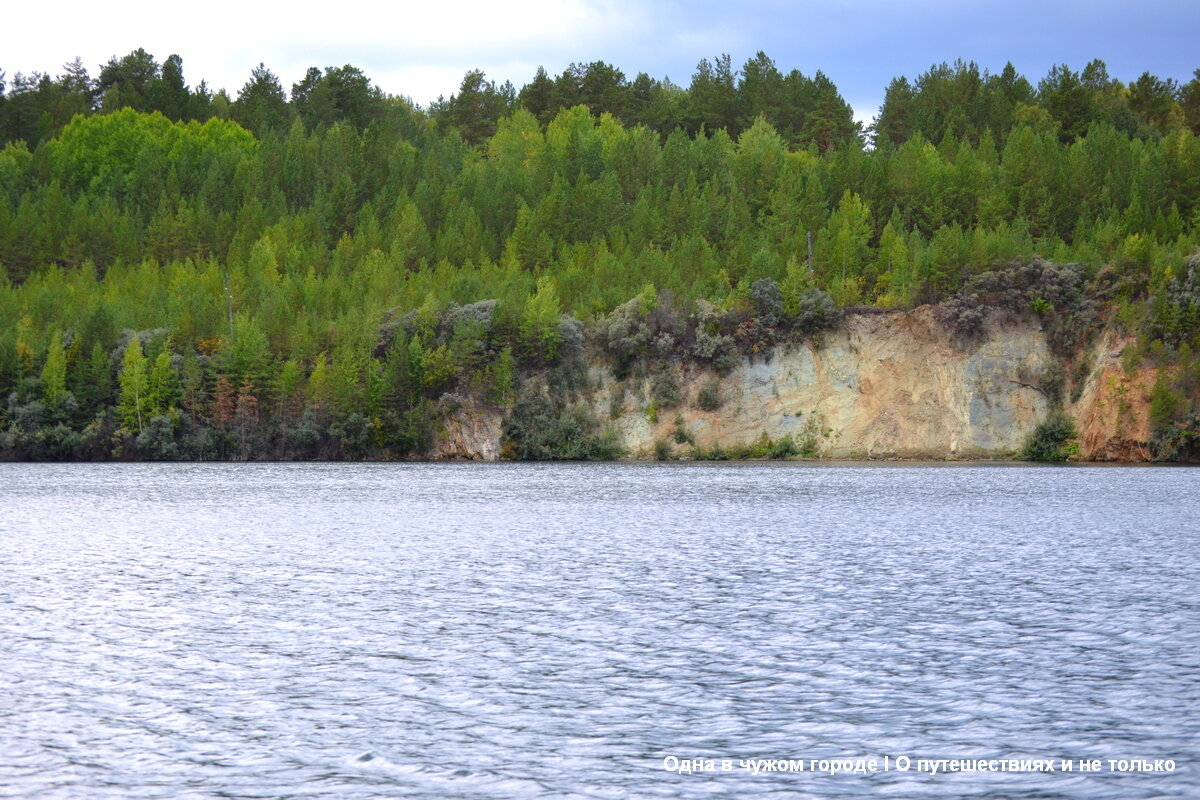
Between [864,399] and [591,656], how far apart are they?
93.0 meters

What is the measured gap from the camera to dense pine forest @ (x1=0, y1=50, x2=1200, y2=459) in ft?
377

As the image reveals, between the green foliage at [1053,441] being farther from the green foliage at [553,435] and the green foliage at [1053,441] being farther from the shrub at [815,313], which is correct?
the green foliage at [553,435]

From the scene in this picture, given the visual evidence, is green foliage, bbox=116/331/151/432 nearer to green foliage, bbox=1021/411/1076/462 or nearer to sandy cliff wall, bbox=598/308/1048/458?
sandy cliff wall, bbox=598/308/1048/458

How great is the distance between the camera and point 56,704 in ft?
63.0

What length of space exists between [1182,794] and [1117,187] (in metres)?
138

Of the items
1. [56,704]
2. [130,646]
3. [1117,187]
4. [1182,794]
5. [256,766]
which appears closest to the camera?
[1182,794]

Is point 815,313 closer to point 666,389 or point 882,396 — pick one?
point 882,396

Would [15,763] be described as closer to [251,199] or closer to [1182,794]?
[1182,794]

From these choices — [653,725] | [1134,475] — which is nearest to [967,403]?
[1134,475]

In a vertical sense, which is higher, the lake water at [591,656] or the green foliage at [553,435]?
the green foliage at [553,435]

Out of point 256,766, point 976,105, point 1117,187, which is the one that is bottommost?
point 256,766

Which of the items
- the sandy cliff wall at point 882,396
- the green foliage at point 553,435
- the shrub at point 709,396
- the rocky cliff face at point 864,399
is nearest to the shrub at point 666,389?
the rocky cliff face at point 864,399

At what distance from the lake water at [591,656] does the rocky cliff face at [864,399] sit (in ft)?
199

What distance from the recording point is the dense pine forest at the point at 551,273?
377 feet
